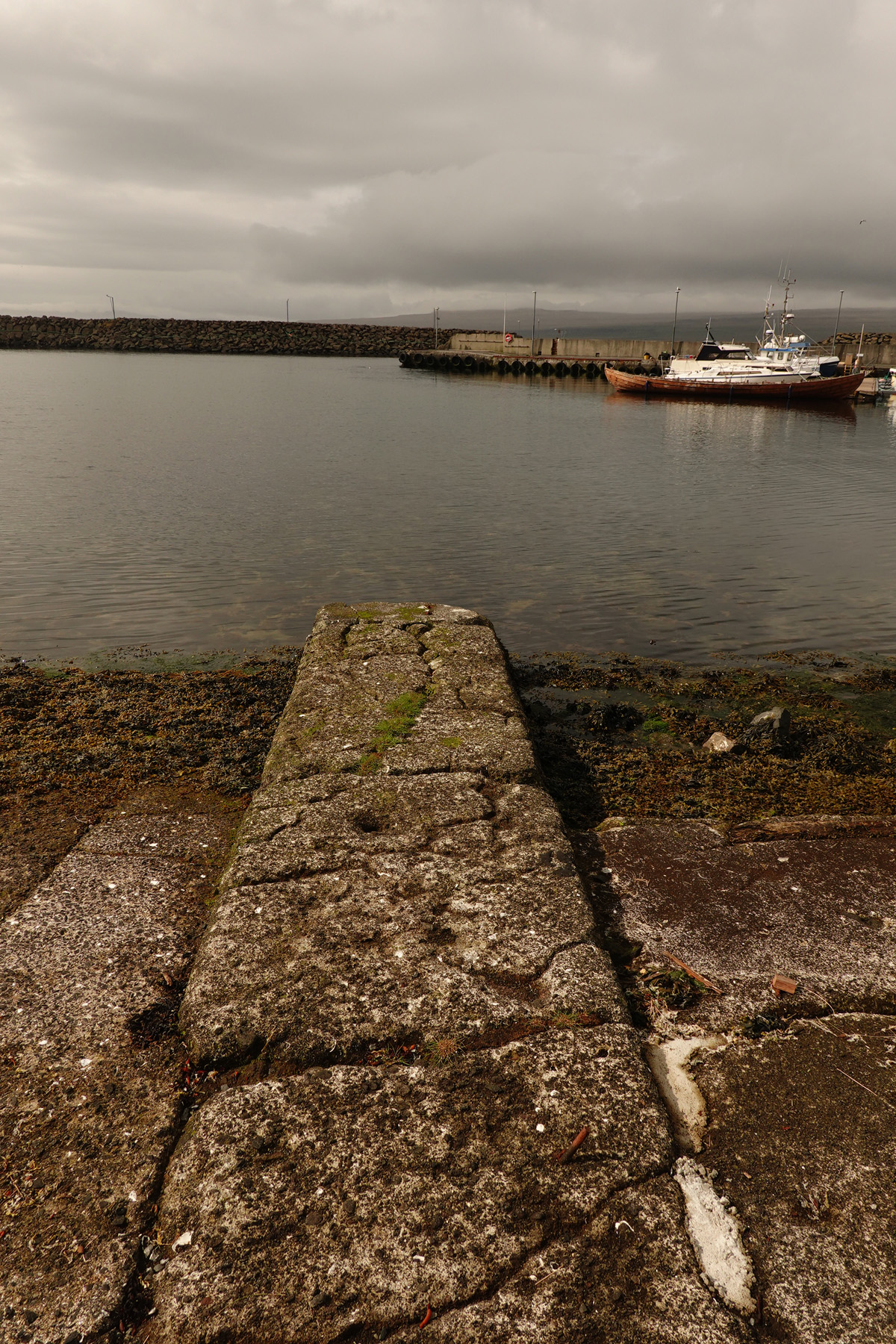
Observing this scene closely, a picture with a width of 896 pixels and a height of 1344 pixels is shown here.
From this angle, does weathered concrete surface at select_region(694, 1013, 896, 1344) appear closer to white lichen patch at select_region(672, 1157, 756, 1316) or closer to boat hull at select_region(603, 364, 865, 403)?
white lichen patch at select_region(672, 1157, 756, 1316)

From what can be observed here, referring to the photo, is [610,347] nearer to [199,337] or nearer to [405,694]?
[199,337]

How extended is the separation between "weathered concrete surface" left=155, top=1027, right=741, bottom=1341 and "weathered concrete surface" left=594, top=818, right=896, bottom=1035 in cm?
55

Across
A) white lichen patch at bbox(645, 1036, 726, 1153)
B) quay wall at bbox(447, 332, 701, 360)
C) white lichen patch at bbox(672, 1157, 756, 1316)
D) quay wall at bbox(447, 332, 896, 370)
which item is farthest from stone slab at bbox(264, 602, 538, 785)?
quay wall at bbox(447, 332, 701, 360)

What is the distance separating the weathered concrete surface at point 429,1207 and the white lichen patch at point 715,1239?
0.13 feet

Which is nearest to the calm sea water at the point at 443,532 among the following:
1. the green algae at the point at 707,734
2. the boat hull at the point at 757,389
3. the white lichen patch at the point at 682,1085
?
the green algae at the point at 707,734

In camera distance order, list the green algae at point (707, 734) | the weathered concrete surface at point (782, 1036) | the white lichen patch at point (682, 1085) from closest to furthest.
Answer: the weathered concrete surface at point (782, 1036) → the white lichen patch at point (682, 1085) → the green algae at point (707, 734)

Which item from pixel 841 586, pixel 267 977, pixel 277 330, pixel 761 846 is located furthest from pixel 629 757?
pixel 277 330

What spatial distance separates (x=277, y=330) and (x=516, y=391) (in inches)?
2181

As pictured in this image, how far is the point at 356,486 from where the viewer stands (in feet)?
52.2

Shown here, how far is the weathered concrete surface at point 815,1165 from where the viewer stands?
1593mm

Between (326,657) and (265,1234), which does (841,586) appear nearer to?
(326,657)

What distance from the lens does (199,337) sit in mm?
87312

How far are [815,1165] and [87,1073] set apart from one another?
72.4 inches

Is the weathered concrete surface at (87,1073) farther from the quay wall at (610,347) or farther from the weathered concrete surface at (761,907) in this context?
the quay wall at (610,347)
